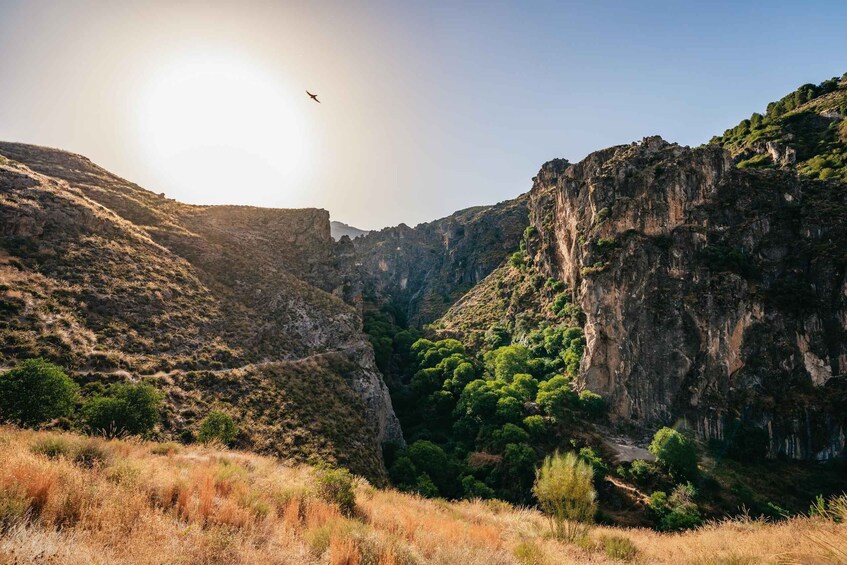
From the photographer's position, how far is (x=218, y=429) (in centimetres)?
2266

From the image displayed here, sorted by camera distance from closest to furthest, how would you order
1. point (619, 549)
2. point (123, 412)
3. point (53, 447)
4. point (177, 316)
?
point (53, 447), point (619, 549), point (123, 412), point (177, 316)

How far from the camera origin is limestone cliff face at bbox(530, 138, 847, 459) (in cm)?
4334

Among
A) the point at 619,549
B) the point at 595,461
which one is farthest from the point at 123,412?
the point at 595,461

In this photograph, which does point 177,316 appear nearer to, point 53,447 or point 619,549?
point 53,447

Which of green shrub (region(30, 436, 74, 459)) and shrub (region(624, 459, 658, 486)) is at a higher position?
green shrub (region(30, 436, 74, 459))

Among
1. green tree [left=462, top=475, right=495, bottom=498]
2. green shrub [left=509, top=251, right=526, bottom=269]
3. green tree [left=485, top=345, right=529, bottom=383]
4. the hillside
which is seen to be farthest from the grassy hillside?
green tree [left=462, top=475, right=495, bottom=498]

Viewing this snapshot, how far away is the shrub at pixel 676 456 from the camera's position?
118 ft

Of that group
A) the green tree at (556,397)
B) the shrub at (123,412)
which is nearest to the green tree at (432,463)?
the green tree at (556,397)

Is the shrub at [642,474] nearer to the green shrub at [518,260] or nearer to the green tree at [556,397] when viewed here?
the green tree at [556,397]

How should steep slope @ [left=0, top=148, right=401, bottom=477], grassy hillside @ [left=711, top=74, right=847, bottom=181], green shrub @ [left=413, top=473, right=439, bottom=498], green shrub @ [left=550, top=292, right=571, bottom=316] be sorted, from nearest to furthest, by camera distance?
steep slope @ [left=0, top=148, right=401, bottom=477] < green shrub @ [left=413, top=473, right=439, bottom=498] < grassy hillside @ [left=711, top=74, right=847, bottom=181] < green shrub @ [left=550, top=292, right=571, bottom=316]

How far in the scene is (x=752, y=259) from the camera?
165ft

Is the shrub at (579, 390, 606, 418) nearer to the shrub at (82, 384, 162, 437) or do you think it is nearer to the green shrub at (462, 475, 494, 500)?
the green shrub at (462, 475, 494, 500)

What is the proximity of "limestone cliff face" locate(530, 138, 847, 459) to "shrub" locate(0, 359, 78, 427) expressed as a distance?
53.7 m

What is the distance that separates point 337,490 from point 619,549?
350 inches
